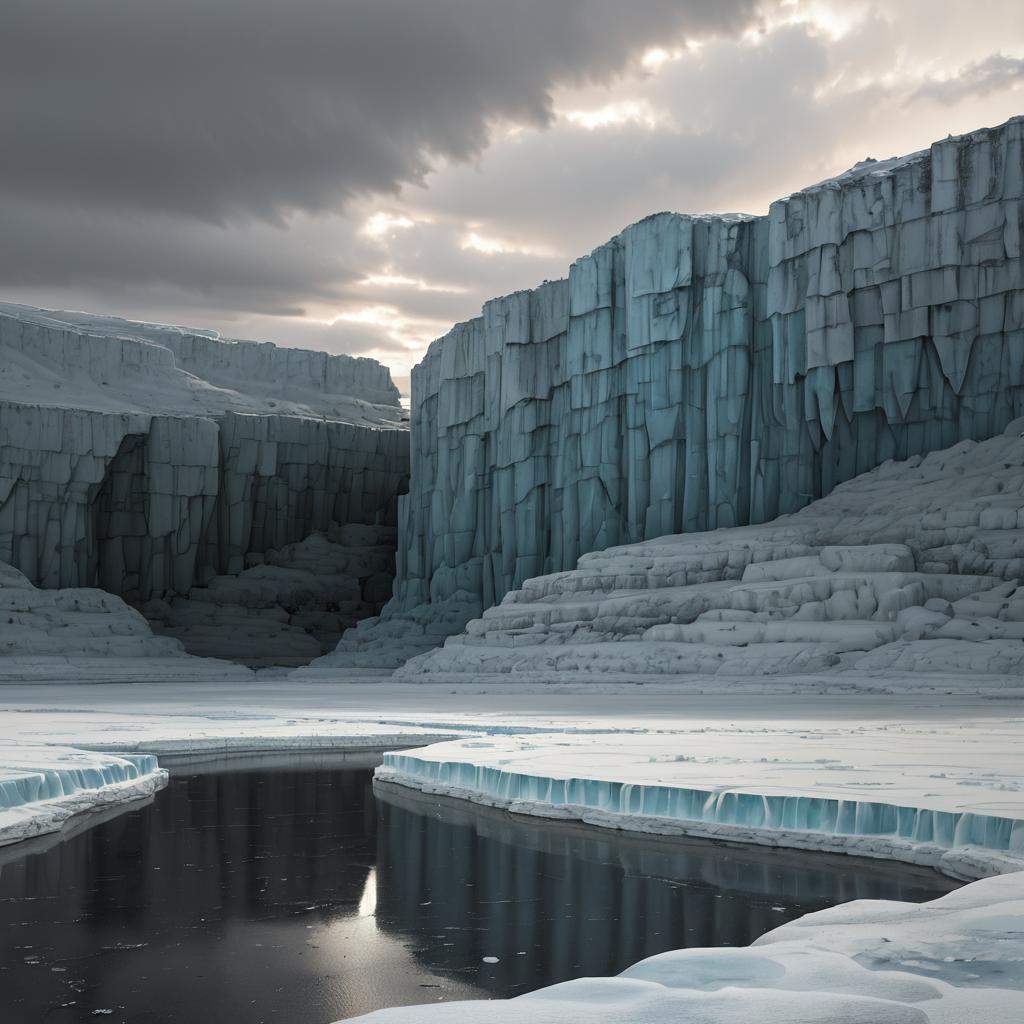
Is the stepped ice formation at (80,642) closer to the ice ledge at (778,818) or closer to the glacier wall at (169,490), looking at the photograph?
the glacier wall at (169,490)

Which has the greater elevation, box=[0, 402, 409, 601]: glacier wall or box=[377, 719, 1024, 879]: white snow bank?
box=[0, 402, 409, 601]: glacier wall

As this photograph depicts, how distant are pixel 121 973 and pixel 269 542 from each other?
56.7 meters

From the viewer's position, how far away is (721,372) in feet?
147

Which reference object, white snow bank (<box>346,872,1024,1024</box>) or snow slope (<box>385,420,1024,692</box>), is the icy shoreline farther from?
snow slope (<box>385,420,1024,692</box>)

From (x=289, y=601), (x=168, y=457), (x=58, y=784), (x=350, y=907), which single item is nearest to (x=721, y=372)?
(x=289, y=601)

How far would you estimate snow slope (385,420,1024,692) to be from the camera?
28891 mm

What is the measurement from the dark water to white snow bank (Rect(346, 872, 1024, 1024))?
37.7 inches

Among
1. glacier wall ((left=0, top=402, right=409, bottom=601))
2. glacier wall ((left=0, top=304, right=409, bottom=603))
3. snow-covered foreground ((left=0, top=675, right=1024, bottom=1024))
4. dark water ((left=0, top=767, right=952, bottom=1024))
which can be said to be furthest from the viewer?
glacier wall ((left=0, top=304, right=409, bottom=603))

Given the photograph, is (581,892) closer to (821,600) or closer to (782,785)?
(782,785)

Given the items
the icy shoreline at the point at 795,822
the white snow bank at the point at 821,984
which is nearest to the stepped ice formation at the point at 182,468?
the icy shoreline at the point at 795,822

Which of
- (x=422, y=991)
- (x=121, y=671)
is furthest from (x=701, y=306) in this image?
(x=422, y=991)

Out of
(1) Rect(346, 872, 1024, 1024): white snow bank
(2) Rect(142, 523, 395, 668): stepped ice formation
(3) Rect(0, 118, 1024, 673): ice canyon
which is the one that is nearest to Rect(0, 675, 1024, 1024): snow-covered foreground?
(1) Rect(346, 872, 1024, 1024): white snow bank

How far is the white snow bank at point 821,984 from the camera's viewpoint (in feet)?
16.4

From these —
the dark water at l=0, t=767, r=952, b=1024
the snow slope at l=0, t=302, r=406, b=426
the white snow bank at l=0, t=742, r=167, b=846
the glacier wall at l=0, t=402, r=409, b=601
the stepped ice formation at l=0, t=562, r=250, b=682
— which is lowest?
the dark water at l=0, t=767, r=952, b=1024
